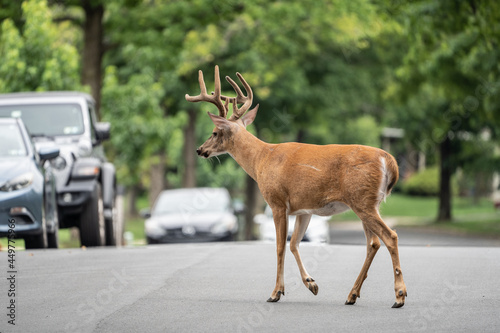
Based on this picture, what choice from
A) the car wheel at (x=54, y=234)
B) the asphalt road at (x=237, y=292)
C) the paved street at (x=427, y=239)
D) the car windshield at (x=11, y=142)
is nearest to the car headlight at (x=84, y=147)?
the car wheel at (x=54, y=234)

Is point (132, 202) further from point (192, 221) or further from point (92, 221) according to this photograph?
point (92, 221)

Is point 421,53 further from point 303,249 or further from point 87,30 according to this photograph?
point 303,249

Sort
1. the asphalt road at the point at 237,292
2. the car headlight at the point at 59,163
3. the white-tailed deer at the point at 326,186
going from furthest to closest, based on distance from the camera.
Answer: the car headlight at the point at 59,163, the white-tailed deer at the point at 326,186, the asphalt road at the point at 237,292

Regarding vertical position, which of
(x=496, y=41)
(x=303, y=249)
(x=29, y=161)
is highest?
(x=496, y=41)

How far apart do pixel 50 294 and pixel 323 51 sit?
2838 cm

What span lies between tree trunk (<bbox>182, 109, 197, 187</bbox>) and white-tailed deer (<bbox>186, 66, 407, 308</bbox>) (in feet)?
89.3

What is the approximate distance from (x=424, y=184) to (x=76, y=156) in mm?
55721

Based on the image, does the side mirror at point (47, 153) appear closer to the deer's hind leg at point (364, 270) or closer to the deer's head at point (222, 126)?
the deer's head at point (222, 126)

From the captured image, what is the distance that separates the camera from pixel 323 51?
36.6 metres

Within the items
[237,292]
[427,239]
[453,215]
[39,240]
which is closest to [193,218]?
[39,240]

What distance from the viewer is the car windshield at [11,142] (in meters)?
13.9

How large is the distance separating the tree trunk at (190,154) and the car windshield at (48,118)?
64.8ft

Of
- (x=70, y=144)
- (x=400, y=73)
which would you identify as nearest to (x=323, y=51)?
(x=400, y=73)

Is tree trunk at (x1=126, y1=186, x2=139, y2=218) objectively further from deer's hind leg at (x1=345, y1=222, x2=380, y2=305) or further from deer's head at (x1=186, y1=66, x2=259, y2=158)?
deer's hind leg at (x1=345, y1=222, x2=380, y2=305)
